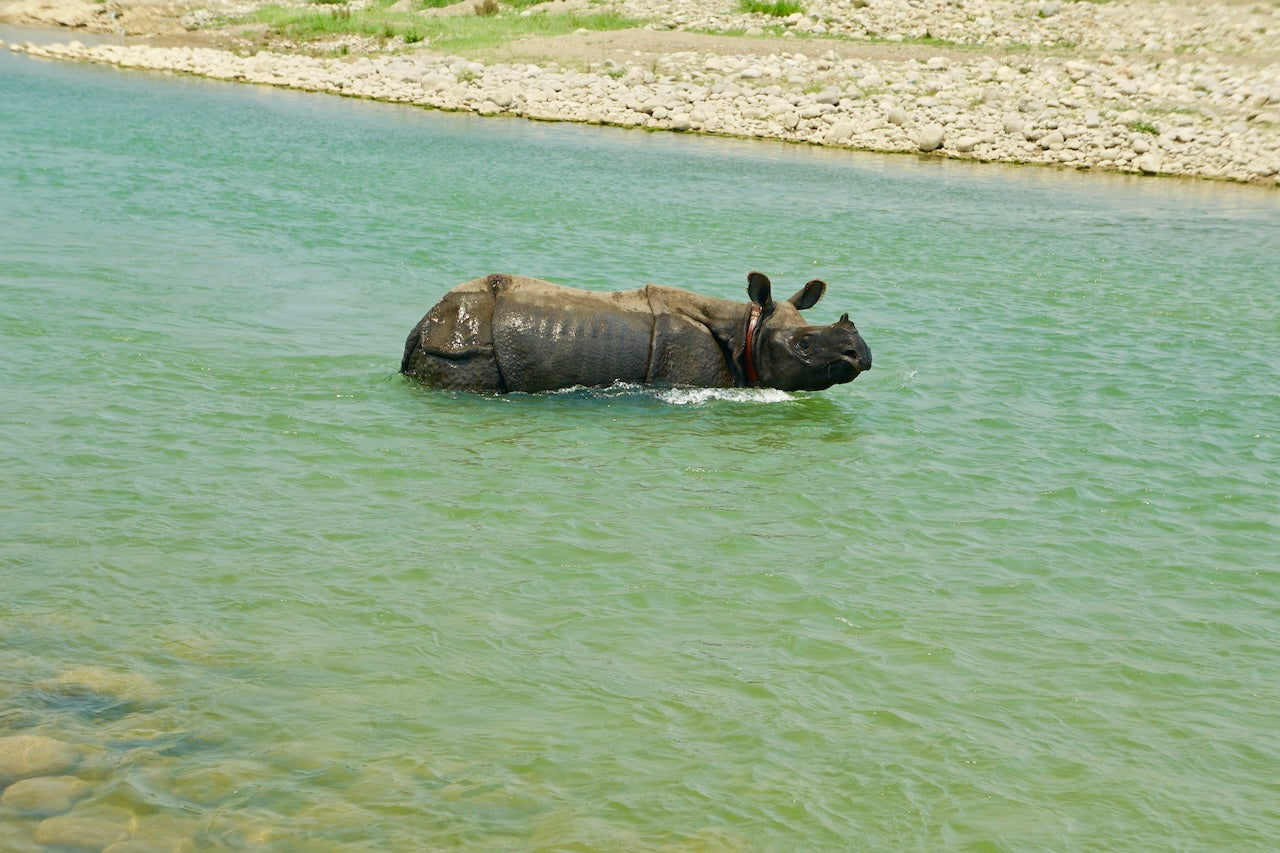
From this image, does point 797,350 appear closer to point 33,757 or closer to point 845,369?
point 845,369

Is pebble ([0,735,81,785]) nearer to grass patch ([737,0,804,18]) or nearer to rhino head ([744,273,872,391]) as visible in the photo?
rhino head ([744,273,872,391])

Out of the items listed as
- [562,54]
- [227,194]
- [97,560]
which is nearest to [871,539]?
[97,560]

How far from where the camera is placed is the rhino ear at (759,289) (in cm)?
1225

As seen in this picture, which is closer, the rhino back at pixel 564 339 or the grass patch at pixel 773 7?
the rhino back at pixel 564 339

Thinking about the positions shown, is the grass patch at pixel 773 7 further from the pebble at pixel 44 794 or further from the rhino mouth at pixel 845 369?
the pebble at pixel 44 794

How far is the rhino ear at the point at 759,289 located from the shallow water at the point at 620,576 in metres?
0.91

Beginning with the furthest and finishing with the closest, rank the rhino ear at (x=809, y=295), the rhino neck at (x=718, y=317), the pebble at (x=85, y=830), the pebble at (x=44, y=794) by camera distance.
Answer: the rhino ear at (x=809, y=295), the rhino neck at (x=718, y=317), the pebble at (x=44, y=794), the pebble at (x=85, y=830)

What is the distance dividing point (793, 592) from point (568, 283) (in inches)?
392

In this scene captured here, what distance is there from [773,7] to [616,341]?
41787mm

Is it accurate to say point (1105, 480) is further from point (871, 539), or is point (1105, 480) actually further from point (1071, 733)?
point (1071, 733)

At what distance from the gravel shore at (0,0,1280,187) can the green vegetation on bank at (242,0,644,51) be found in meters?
1.15

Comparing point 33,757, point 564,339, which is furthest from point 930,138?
point 33,757

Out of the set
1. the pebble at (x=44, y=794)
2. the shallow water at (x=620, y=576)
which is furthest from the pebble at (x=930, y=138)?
the pebble at (x=44, y=794)

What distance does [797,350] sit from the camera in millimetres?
12453
